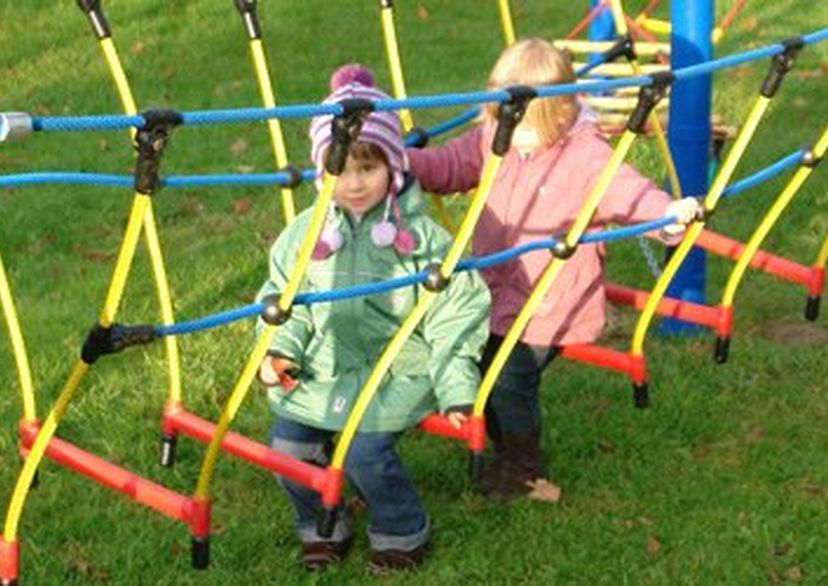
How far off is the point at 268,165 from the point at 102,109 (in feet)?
6.00

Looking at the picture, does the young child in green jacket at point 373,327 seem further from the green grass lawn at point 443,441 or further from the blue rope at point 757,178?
the blue rope at point 757,178

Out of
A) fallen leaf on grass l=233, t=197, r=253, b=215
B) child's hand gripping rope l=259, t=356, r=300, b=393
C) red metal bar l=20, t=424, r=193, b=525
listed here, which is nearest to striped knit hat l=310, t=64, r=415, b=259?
child's hand gripping rope l=259, t=356, r=300, b=393

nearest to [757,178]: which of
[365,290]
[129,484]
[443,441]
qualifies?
[443,441]

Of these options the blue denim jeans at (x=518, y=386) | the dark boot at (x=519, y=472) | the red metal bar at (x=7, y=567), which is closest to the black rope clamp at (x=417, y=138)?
the blue denim jeans at (x=518, y=386)

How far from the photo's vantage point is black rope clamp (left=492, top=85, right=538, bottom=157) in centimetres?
349

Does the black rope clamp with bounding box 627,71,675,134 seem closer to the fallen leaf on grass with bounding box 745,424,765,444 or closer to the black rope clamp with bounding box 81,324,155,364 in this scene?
the black rope clamp with bounding box 81,324,155,364

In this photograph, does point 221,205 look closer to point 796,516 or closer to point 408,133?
point 408,133

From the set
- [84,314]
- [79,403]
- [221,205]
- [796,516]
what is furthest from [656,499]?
[221,205]

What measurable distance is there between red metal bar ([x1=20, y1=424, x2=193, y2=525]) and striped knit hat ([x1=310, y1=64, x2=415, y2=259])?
74cm

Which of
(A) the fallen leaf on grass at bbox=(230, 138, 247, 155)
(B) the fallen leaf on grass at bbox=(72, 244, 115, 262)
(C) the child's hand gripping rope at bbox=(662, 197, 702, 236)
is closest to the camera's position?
(C) the child's hand gripping rope at bbox=(662, 197, 702, 236)

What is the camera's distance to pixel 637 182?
4.35 meters

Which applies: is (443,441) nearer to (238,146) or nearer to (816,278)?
(816,278)

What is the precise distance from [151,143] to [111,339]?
0.48m

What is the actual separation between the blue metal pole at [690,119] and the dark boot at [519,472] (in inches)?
57.6
